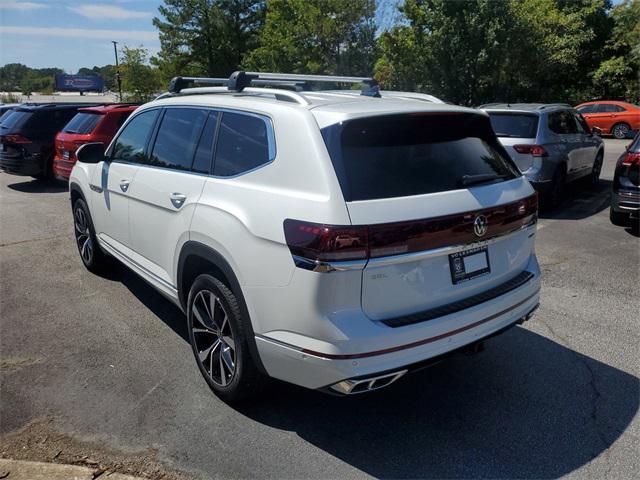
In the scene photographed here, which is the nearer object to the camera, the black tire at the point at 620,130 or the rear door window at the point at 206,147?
the rear door window at the point at 206,147

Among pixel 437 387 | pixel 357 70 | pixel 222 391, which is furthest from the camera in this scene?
pixel 357 70

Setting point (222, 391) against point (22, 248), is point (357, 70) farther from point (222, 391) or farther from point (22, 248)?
point (222, 391)

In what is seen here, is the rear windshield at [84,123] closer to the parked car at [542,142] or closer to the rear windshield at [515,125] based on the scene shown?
the parked car at [542,142]

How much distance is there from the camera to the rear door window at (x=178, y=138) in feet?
12.3

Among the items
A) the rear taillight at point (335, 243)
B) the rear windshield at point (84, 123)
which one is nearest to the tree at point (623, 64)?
the rear windshield at point (84, 123)

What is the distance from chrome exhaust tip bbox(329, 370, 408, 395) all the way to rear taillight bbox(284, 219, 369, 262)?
59 cm

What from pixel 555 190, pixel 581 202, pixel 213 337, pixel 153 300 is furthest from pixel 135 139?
pixel 581 202

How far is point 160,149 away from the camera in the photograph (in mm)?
4145

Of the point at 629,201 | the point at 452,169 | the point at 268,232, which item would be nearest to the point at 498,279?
the point at 452,169

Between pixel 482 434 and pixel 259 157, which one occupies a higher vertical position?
pixel 259 157

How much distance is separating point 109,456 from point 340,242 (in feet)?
5.65

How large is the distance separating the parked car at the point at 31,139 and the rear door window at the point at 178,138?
9.20 m

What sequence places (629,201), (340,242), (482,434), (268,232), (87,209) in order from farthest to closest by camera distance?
(629,201) → (87,209) → (482,434) → (268,232) → (340,242)

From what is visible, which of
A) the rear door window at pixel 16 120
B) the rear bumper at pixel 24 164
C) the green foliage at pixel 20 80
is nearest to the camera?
the rear bumper at pixel 24 164
